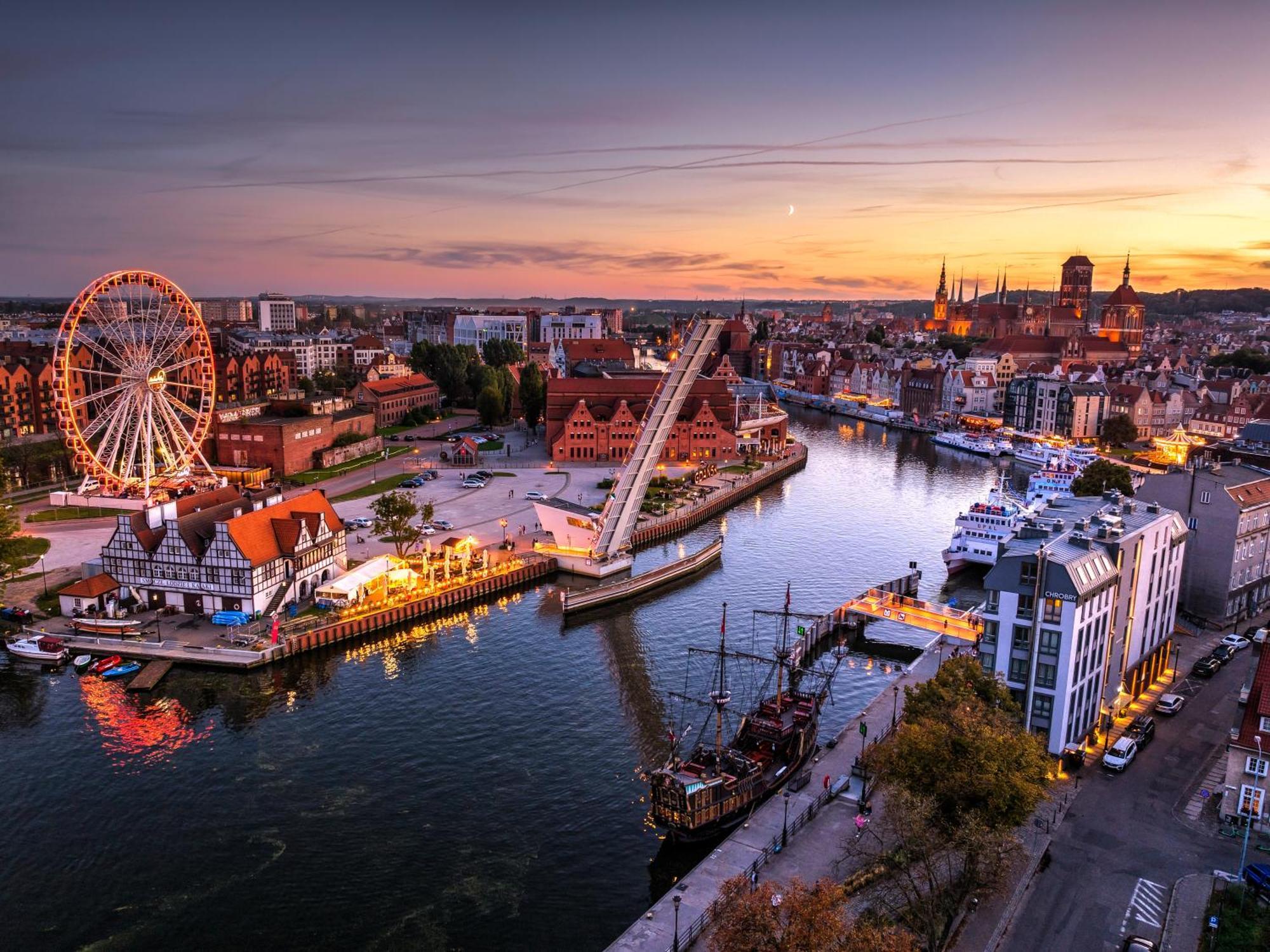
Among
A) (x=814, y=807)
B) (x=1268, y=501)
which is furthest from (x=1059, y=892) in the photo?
(x=1268, y=501)

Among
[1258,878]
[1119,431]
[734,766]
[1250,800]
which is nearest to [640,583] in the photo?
[734,766]

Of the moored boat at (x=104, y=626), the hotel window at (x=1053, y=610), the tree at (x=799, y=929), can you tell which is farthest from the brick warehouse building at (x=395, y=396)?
the tree at (x=799, y=929)

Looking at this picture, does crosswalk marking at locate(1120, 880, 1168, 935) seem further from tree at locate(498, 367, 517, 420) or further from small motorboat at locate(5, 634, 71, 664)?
tree at locate(498, 367, 517, 420)

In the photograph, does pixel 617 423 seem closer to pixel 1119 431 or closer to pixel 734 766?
pixel 1119 431

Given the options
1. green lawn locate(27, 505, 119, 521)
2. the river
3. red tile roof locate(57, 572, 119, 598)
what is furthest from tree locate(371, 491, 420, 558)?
green lawn locate(27, 505, 119, 521)

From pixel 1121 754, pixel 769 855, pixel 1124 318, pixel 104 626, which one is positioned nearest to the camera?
pixel 769 855

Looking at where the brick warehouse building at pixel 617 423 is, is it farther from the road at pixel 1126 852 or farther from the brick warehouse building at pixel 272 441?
the road at pixel 1126 852

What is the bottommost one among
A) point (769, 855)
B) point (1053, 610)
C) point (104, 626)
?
point (104, 626)
